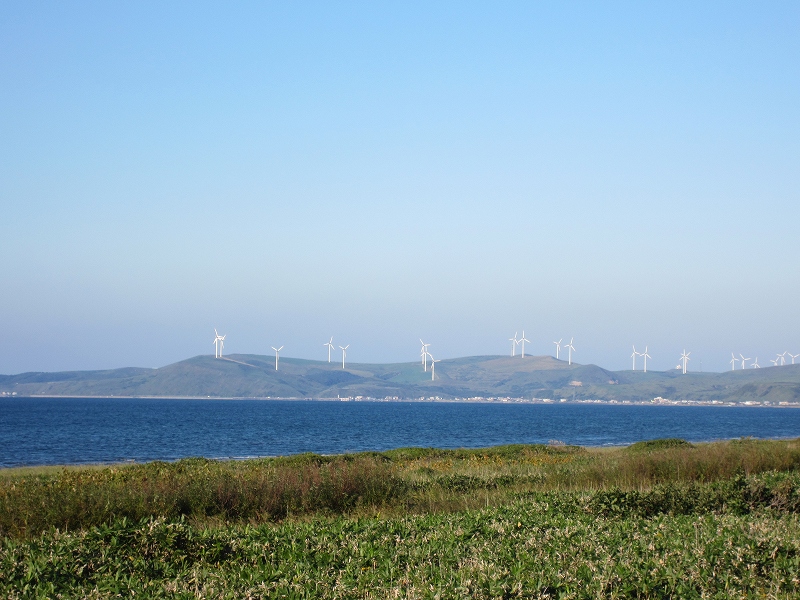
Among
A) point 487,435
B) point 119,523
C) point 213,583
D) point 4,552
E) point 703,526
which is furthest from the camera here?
point 487,435

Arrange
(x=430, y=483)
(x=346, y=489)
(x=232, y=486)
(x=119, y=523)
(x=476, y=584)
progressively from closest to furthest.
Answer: (x=476, y=584) < (x=119, y=523) < (x=232, y=486) < (x=346, y=489) < (x=430, y=483)

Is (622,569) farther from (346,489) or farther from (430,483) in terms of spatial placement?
(430,483)

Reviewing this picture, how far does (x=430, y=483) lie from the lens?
65.2ft

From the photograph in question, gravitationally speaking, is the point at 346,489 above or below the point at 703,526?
below

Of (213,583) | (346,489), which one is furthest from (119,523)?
(346,489)

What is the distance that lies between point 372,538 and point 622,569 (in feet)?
10.1

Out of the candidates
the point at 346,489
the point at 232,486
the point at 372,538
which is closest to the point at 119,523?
the point at 372,538

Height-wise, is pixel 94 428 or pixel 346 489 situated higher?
pixel 346 489

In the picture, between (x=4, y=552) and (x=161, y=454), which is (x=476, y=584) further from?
(x=161, y=454)

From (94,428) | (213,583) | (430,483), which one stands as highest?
(213,583)

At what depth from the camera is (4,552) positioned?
7996 mm

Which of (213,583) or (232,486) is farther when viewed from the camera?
(232,486)

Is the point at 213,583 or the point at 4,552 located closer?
the point at 213,583

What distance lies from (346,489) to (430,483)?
13.8 feet
